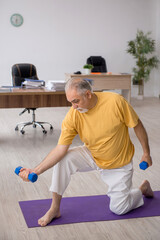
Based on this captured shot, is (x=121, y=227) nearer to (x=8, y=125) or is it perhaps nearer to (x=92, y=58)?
(x=8, y=125)

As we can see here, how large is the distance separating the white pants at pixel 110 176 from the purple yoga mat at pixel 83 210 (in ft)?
0.27

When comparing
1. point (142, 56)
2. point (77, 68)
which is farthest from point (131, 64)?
point (77, 68)

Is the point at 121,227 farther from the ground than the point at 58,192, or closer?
closer

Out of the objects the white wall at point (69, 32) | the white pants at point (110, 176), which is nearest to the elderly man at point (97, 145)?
the white pants at point (110, 176)

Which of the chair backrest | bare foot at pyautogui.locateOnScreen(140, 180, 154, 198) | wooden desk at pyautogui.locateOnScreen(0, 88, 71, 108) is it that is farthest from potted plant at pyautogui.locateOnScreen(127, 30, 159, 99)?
bare foot at pyautogui.locateOnScreen(140, 180, 154, 198)

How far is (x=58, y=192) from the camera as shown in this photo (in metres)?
2.73

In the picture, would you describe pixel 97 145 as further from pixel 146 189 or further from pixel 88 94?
pixel 146 189

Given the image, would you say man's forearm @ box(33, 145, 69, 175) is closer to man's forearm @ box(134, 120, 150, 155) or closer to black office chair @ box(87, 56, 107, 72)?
man's forearm @ box(134, 120, 150, 155)

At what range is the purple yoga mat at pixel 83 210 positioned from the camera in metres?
2.81

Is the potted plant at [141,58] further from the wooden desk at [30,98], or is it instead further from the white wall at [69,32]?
the wooden desk at [30,98]

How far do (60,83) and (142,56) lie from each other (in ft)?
15.3

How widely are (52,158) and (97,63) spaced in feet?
20.8

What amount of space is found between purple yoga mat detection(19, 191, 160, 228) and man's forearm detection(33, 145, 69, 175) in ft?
1.35

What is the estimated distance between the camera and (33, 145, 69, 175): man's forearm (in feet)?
8.70
